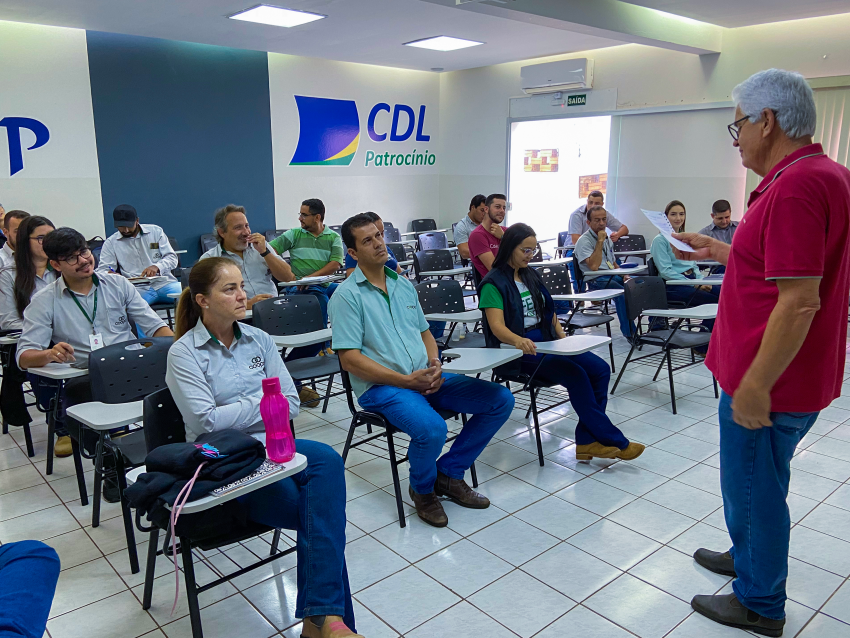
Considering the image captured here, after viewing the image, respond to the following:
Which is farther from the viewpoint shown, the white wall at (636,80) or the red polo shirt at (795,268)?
the white wall at (636,80)

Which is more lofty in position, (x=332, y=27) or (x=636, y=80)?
(x=332, y=27)

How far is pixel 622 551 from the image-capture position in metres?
2.66

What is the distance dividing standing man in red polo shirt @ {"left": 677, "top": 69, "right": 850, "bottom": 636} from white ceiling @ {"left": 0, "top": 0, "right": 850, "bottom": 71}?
153 inches

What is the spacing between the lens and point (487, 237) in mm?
5562

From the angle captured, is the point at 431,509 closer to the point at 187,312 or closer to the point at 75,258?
the point at 187,312

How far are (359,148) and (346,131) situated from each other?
0.34m

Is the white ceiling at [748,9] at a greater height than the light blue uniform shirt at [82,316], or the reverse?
the white ceiling at [748,9]

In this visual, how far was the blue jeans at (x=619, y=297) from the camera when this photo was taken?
5424 millimetres

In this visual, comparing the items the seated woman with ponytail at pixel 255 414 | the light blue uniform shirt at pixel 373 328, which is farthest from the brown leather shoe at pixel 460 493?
the seated woman with ponytail at pixel 255 414

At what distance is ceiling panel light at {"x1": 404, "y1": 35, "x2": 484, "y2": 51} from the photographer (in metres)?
7.78

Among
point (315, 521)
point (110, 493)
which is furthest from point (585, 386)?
point (110, 493)

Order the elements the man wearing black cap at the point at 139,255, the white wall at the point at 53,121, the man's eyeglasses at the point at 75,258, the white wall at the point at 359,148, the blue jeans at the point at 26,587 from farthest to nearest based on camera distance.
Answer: the white wall at the point at 359,148 < the white wall at the point at 53,121 < the man wearing black cap at the point at 139,255 < the man's eyeglasses at the point at 75,258 < the blue jeans at the point at 26,587

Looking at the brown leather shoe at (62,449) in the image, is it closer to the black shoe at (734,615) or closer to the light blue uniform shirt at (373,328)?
the light blue uniform shirt at (373,328)

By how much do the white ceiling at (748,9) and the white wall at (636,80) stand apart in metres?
0.33
